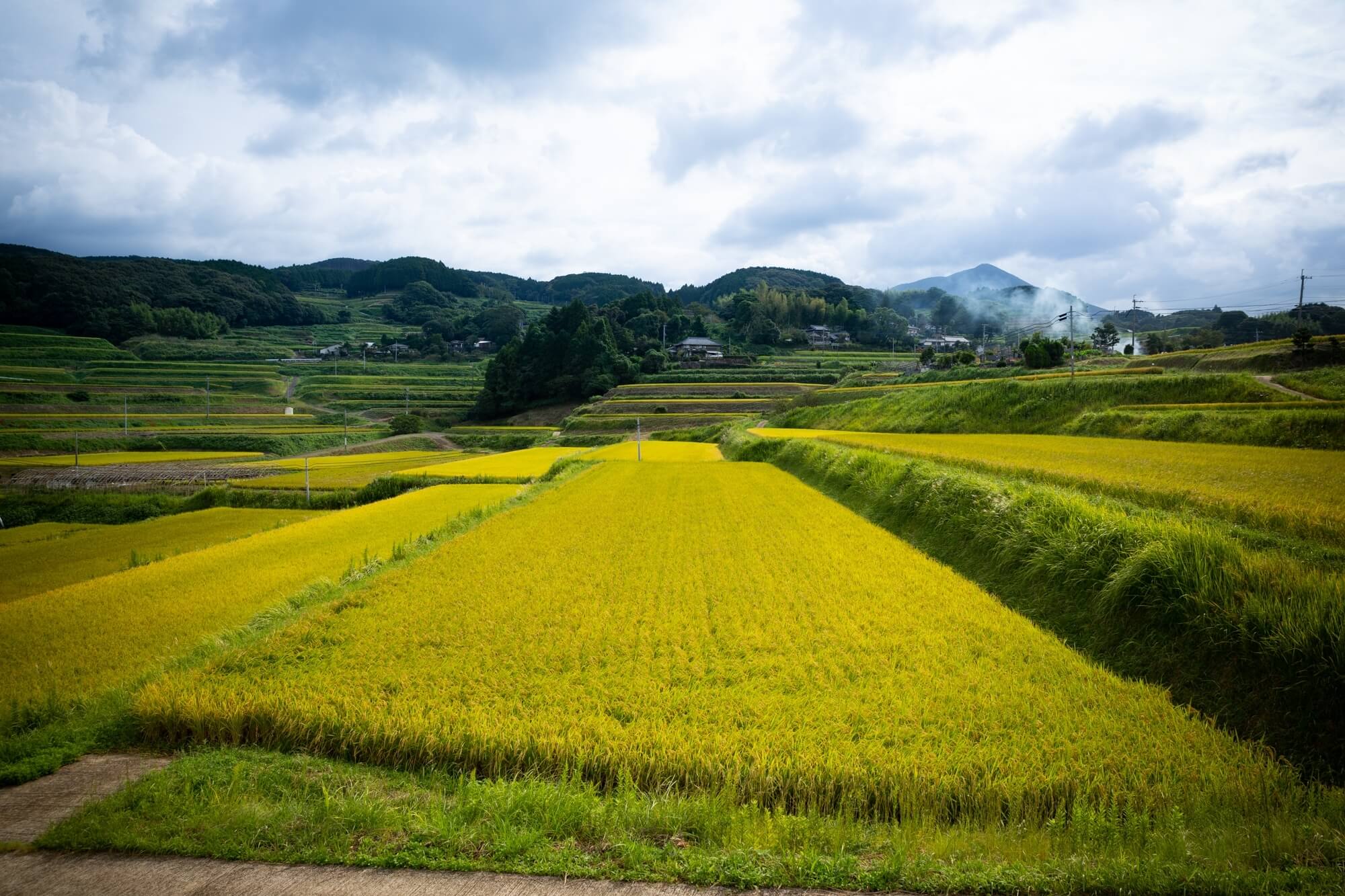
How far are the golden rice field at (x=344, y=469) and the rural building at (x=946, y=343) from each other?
241ft

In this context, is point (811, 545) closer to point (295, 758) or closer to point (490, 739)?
point (490, 739)

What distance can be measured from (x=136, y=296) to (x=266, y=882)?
4186 inches

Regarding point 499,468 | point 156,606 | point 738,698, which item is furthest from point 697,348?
point 738,698

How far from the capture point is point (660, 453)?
102ft

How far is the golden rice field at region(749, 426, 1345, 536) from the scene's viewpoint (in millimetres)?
7352

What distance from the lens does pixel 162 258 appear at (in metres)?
108

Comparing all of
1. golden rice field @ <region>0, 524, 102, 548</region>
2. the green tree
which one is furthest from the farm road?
the green tree

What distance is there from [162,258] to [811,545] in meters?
136

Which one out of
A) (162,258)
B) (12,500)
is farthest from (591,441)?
(162,258)

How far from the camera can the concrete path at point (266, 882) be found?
10.4 ft

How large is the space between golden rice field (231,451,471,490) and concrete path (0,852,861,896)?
79.4 feet

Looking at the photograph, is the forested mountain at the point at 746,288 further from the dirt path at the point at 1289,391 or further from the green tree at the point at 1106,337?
the dirt path at the point at 1289,391

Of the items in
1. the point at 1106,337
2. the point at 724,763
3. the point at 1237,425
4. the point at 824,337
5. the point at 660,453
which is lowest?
the point at 660,453

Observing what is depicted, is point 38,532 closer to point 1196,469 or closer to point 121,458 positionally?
point 121,458
